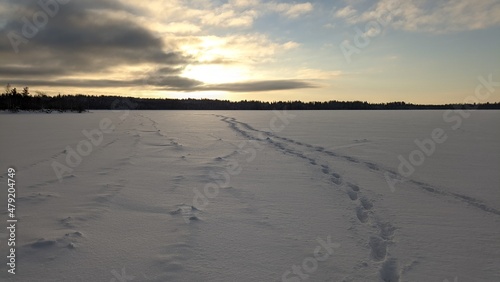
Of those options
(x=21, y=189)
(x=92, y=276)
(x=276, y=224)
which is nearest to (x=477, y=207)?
(x=276, y=224)

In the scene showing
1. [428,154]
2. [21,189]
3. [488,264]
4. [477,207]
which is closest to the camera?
[488,264]

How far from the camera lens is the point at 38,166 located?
699 cm

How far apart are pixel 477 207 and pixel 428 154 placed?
5145 mm

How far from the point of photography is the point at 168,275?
2.68 m

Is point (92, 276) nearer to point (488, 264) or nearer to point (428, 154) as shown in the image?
→ point (488, 264)

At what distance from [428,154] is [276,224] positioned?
23.9ft

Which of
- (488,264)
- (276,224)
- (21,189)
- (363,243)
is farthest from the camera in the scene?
(21,189)

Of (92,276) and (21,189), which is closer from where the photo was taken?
(92,276)

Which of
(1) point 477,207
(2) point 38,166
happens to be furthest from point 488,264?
(2) point 38,166

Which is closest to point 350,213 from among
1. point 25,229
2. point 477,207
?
point 477,207

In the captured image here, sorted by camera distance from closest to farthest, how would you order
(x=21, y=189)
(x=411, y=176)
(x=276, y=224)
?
(x=276, y=224)
(x=21, y=189)
(x=411, y=176)

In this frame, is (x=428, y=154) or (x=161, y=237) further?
(x=428, y=154)

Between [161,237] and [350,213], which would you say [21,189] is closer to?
[161,237]

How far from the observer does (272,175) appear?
6.77 metres
